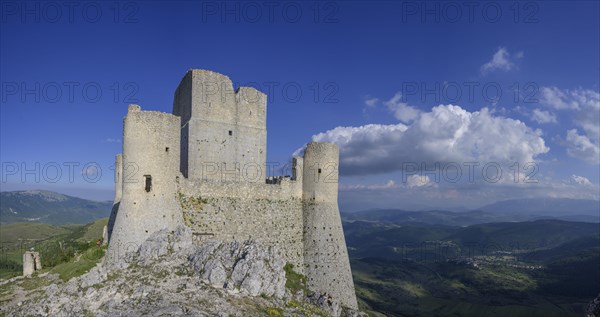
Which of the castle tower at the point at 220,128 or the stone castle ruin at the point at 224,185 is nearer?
the stone castle ruin at the point at 224,185

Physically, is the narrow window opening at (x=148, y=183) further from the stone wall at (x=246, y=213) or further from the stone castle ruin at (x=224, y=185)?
the stone wall at (x=246, y=213)

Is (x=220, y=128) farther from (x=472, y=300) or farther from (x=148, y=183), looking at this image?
(x=472, y=300)

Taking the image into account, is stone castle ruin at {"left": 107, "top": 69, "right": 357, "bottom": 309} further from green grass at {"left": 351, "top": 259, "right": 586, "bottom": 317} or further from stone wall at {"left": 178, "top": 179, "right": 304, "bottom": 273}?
green grass at {"left": 351, "top": 259, "right": 586, "bottom": 317}

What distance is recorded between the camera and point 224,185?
35688 mm

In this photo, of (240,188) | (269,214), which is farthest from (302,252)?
(240,188)

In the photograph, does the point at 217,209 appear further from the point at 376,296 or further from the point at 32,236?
the point at 32,236

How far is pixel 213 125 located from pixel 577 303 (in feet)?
583

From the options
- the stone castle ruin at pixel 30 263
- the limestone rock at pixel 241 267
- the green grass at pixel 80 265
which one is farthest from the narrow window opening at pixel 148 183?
the stone castle ruin at pixel 30 263

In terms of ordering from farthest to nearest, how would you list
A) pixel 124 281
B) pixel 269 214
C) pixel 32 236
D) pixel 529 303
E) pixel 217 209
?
pixel 32 236
pixel 529 303
pixel 269 214
pixel 217 209
pixel 124 281

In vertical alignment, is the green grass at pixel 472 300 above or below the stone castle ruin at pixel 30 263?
below

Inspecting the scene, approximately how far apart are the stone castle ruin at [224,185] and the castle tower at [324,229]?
0.09 metres

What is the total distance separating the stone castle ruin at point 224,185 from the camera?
31.7 metres

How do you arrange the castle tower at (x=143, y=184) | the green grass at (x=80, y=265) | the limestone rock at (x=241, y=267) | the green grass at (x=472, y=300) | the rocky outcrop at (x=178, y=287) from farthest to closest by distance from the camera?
the green grass at (x=472, y=300), the castle tower at (x=143, y=184), the green grass at (x=80, y=265), the limestone rock at (x=241, y=267), the rocky outcrop at (x=178, y=287)

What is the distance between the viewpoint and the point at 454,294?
588 feet
